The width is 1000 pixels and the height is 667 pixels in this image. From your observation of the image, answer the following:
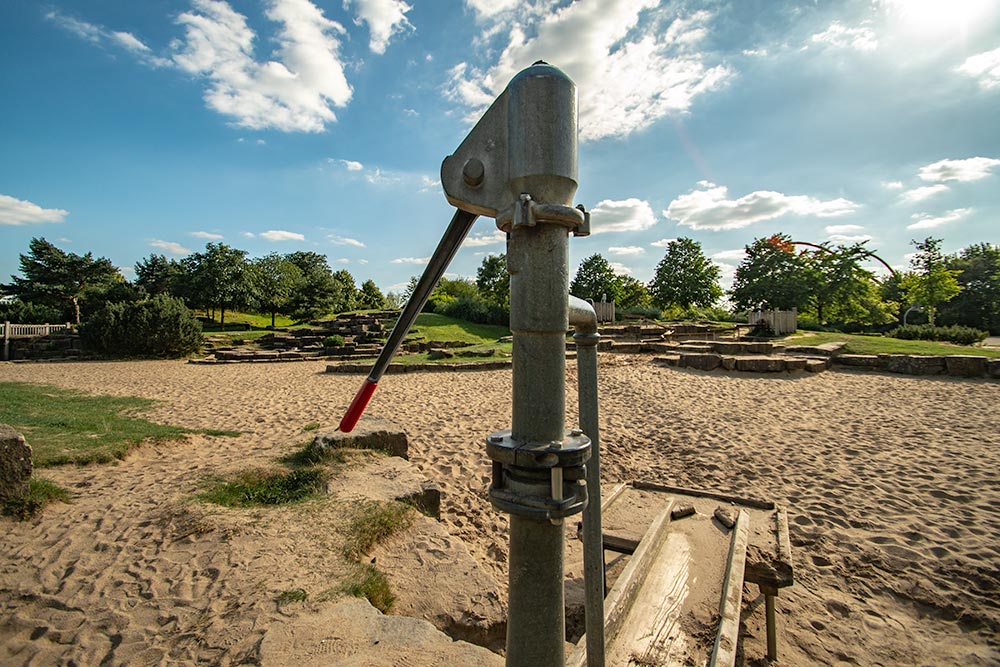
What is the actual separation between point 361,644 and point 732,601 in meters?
1.99

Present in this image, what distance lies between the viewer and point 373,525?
3307 mm

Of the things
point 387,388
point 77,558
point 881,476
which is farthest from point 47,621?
point 387,388

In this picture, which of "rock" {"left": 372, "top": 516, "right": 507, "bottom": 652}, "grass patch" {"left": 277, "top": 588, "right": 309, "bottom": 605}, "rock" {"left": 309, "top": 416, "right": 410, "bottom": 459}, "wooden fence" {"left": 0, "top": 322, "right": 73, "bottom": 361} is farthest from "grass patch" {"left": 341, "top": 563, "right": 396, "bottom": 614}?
"wooden fence" {"left": 0, "top": 322, "right": 73, "bottom": 361}

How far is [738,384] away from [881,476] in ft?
19.5

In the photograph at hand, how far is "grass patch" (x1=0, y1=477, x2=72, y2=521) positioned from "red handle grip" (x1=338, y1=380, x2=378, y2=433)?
325 cm

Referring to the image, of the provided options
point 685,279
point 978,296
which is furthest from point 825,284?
point 978,296

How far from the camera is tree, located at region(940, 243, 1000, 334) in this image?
33.8 m

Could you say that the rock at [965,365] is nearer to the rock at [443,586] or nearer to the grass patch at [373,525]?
the rock at [443,586]

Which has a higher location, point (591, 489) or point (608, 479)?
point (591, 489)

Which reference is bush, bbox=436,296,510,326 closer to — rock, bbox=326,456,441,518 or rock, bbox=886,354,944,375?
rock, bbox=886,354,944,375

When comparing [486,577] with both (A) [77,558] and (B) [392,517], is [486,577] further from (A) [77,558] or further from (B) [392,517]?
(A) [77,558]

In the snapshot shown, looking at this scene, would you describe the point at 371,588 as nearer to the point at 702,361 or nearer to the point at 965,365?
the point at 702,361

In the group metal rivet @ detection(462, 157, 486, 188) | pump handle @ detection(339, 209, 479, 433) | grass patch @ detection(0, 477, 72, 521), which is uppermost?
metal rivet @ detection(462, 157, 486, 188)

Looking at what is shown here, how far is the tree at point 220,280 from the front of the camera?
32.9 metres
